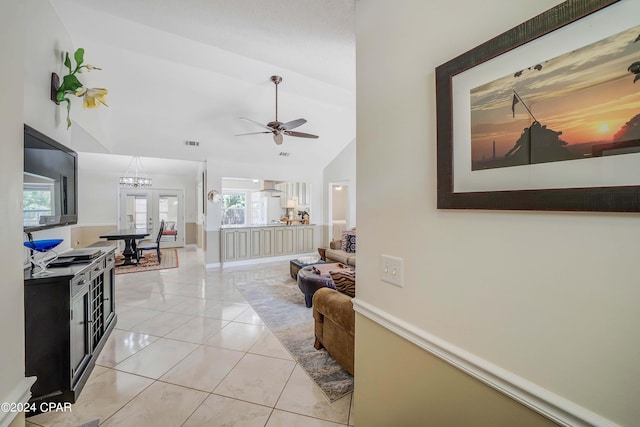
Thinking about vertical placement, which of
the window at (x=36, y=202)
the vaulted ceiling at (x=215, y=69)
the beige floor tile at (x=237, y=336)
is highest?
the vaulted ceiling at (x=215, y=69)

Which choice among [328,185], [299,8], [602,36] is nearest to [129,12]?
[299,8]

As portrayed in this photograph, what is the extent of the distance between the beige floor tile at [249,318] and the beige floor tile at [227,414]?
4.16 feet

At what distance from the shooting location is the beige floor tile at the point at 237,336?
8.60 feet

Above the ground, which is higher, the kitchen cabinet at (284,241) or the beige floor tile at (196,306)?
the kitchen cabinet at (284,241)

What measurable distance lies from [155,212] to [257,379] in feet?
27.1

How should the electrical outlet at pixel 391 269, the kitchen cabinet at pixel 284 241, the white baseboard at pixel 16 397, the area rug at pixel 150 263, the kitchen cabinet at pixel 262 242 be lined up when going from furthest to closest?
the kitchen cabinet at pixel 284 241 → the kitchen cabinet at pixel 262 242 → the area rug at pixel 150 263 → the electrical outlet at pixel 391 269 → the white baseboard at pixel 16 397

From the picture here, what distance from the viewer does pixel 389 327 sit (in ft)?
3.91

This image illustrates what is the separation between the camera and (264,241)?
6680 millimetres

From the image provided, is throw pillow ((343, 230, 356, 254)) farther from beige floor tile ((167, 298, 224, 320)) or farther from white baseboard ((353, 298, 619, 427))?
white baseboard ((353, 298, 619, 427))

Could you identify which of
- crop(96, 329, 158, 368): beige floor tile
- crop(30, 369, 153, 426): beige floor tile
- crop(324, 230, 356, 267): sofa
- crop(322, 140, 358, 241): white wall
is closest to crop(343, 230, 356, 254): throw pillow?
crop(324, 230, 356, 267): sofa

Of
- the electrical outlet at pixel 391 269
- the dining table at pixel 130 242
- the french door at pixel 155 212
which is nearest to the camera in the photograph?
the electrical outlet at pixel 391 269

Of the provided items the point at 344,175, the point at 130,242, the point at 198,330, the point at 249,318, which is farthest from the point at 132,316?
the point at 344,175

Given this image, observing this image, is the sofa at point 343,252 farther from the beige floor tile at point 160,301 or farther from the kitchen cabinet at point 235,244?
the beige floor tile at point 160,301

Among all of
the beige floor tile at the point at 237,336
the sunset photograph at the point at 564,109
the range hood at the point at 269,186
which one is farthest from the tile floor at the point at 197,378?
the range hood at the point at 269,186
